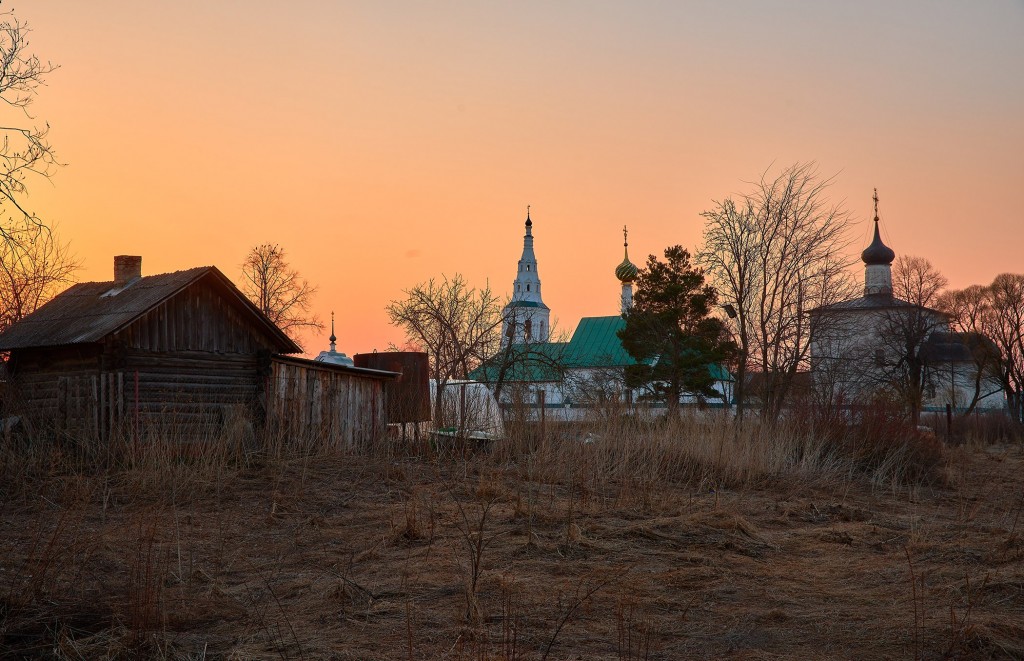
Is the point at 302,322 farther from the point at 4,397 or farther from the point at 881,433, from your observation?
the point at 881,433

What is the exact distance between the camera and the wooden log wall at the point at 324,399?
63.6 ft

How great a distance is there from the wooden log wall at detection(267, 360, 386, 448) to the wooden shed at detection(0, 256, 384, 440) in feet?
0.37

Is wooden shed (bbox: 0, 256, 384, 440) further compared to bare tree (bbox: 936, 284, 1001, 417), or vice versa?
bare tree (bbox: 936, 284, 1001, 417)

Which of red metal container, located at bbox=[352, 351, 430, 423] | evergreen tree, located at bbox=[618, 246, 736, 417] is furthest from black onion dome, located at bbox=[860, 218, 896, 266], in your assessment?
red metal container, located at bbox=[352, 351, 430, 423]

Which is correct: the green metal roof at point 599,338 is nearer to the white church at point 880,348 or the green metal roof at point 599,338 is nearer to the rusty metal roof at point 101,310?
the white church at point 880,348

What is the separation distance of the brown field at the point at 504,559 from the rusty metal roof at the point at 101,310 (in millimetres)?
3146

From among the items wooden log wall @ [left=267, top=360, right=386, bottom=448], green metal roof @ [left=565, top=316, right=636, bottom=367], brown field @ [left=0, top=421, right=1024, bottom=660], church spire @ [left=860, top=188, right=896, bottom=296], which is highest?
church spire @ [left=860, top=188, right=896, bottom=296]

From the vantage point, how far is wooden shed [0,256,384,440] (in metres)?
17.0

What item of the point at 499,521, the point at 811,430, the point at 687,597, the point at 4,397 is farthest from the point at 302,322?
the point at 687,597

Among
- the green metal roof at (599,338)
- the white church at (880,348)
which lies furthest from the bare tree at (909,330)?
the green metal roof at (599,338)

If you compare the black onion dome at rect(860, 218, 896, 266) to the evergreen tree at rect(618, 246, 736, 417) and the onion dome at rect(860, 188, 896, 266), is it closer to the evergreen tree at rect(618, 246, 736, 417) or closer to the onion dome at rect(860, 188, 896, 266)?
the onion dome at rect(860, 188, 896, 266)

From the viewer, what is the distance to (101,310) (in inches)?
715

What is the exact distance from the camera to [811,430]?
680 inches

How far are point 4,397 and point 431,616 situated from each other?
13.5m
